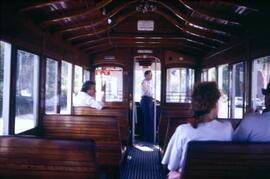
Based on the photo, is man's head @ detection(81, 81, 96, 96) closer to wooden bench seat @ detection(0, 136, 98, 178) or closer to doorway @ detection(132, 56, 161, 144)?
doorway @ detection(132, 56, 161, 144)

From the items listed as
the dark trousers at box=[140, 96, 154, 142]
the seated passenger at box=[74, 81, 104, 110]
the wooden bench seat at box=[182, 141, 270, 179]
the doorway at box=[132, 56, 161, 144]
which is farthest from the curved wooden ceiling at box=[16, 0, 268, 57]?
the wooden bench seat at box=[182, 141, 270, 179]

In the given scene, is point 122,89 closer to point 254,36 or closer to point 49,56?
point 49,56

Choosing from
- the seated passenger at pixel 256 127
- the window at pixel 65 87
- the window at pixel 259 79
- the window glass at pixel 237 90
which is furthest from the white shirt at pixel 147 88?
the seated passenger at pixel 256 127

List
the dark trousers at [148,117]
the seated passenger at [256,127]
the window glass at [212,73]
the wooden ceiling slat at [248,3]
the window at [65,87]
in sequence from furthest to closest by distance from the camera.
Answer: the dark trousers at [148,117], the window glass at [212,73], the window at [65,87], the wooden ceiling slat at [248,3], the seated passenger at [256,127]

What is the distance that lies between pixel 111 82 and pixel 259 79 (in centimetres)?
414

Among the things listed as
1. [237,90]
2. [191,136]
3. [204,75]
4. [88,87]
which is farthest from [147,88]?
[191,136]

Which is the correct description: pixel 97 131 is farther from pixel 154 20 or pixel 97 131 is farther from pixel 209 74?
pixel 209 74

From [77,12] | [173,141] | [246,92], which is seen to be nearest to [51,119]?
[77,12]

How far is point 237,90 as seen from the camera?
16.8 feet

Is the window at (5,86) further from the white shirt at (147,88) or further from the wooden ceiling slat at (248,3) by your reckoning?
the white shirt at (147,88)

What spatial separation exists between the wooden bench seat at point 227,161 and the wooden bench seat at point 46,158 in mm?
673

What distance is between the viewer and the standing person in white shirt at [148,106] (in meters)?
7.52

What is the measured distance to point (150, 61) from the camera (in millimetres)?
9633

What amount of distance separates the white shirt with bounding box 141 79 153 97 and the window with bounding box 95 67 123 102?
0.53 m
